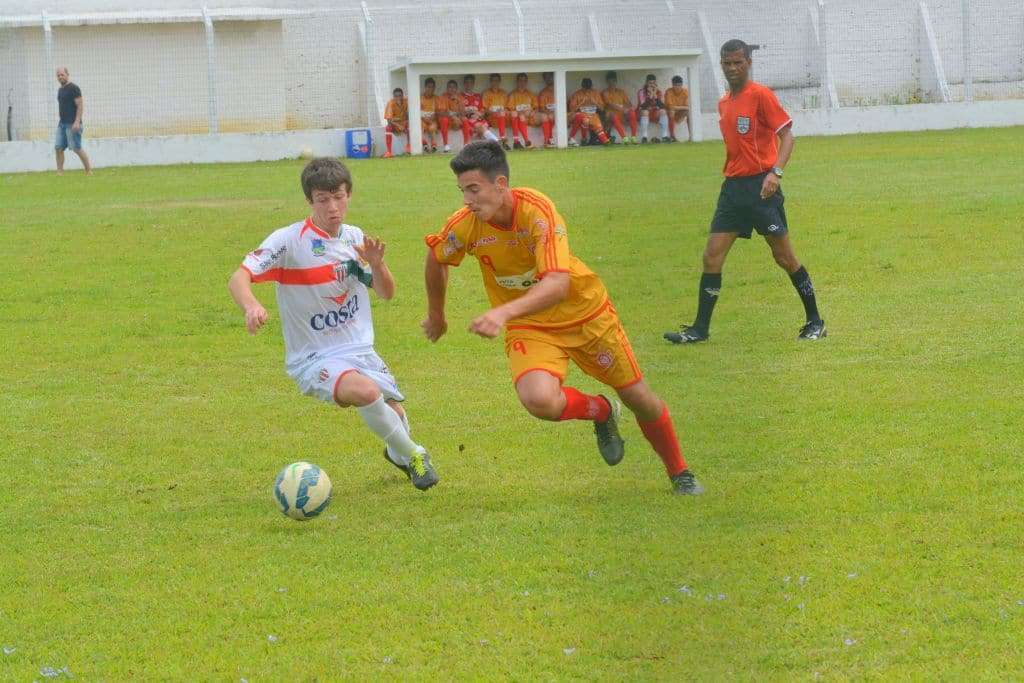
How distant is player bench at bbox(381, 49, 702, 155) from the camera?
30.0m

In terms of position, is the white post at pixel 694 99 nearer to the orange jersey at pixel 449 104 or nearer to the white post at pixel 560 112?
the white post at pixel 560 112

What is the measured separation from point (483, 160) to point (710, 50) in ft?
91.0

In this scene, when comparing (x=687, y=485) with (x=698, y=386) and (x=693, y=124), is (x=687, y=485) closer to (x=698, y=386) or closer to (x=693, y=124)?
(x=698, y=386)

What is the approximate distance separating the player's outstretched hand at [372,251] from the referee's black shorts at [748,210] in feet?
14.0

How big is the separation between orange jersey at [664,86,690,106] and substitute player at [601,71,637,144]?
782 millimetres

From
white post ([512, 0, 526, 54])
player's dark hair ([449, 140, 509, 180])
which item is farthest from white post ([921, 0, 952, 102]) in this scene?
player's dark hair ([449, 140, 509, 180])

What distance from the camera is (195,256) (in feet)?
48.2

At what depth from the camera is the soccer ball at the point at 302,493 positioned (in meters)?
6.17

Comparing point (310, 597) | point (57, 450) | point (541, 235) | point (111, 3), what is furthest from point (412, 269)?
point (111, 3)

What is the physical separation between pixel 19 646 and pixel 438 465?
2765mm

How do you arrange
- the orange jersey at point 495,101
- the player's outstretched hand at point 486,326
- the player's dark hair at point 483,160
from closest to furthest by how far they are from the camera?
the player's outstretched hand at point 486,326 < the player's dark hair at point 483,160 < the orange jersey at point 495,101

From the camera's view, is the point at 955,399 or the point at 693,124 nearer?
the point at 955,399

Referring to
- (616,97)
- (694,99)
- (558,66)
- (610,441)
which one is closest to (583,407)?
(610,441)

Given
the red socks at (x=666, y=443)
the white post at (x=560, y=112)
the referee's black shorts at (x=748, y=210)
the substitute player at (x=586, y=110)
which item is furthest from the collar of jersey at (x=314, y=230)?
the substitute player at (x=586, y=110)
